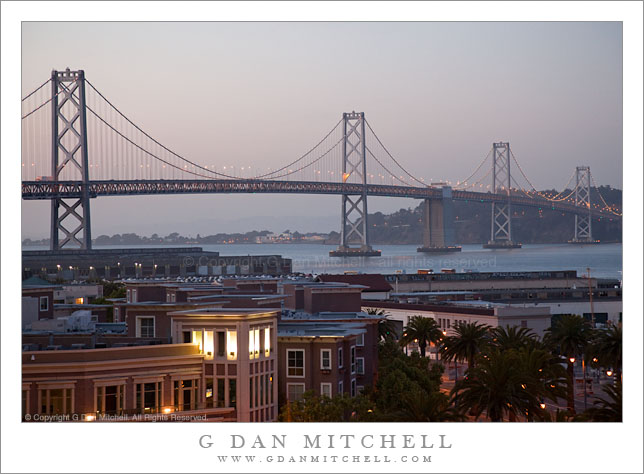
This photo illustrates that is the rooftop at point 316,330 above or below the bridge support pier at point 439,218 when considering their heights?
below

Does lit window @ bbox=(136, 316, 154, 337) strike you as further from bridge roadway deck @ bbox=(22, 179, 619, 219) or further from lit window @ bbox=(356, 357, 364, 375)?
bridge roadway deck @ bbox=(22, 179, 619, 219)

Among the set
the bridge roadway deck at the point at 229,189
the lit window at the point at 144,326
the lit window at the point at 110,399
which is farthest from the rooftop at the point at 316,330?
the bridge roadway deck at the point at 229,189

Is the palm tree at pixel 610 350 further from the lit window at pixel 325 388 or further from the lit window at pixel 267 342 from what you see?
the lit window at pixel 267 342

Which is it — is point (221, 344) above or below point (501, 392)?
above

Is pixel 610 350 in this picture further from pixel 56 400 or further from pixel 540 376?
pixel 56 400

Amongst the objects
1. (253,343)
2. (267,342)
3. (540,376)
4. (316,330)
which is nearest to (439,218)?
(540,376)
